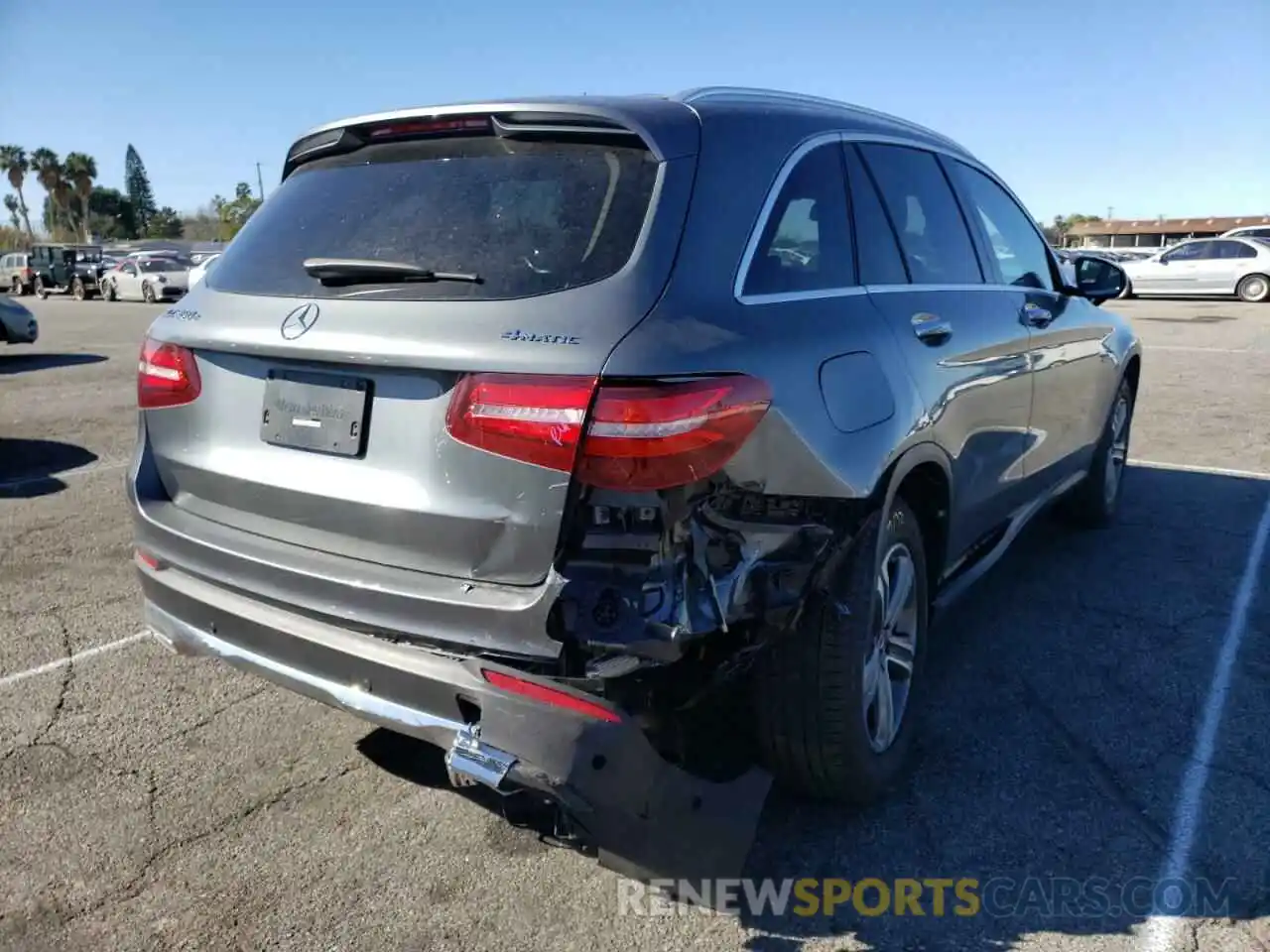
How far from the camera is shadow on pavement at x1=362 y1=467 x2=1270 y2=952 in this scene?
8.35 ft

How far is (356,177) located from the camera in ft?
9.24

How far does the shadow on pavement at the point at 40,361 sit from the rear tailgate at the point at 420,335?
12.9 m

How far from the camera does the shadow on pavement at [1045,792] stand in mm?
2545

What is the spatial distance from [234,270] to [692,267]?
141cm

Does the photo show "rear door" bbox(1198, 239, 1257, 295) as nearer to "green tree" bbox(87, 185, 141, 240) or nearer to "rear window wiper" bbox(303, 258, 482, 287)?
"rear window wiper" bbox(303, 258, 482, 287)

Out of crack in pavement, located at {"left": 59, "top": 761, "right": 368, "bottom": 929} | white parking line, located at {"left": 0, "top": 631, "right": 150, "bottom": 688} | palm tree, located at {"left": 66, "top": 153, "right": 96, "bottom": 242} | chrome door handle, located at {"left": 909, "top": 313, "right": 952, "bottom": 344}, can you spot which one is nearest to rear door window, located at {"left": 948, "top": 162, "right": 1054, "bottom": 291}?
chrome door handle, located at {"left": 909, "top": 313, "right": 952, "bottom": 344}

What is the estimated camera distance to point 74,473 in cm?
705

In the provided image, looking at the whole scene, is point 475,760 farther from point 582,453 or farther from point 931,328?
point 931,328

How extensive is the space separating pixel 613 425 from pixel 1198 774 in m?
2.34

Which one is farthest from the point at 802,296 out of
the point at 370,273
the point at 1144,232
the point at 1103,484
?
the point at 1144,232

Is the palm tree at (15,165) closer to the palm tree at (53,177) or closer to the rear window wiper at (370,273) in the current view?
the palm tree at (53,177)

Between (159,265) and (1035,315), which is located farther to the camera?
(159,265)

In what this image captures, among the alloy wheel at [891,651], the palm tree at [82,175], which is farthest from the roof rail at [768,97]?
the palm tree at [82,175]

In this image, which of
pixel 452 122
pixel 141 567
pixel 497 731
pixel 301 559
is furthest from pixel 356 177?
pixel 497 731
